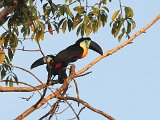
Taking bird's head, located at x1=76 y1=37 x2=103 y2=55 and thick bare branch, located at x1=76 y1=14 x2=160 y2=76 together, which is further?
bird's head, located at x1=76 y1=37 x2=103 y2=55

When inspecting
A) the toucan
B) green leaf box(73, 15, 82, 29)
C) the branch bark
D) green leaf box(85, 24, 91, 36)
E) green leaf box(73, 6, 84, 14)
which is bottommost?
the branch bark

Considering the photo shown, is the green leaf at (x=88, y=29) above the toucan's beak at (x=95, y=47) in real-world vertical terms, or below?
above

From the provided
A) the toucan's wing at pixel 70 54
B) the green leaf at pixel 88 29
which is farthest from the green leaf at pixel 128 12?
the toucan's wing at pixel 70 54

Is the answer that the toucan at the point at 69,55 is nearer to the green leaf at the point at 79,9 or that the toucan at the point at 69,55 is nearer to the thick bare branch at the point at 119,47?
the green leaf at the point at 79,9

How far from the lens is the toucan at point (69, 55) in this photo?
5973 millimetres

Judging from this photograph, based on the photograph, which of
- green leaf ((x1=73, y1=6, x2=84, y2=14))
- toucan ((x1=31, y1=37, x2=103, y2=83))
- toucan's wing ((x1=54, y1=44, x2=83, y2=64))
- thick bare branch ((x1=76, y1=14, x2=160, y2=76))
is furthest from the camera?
green leaf ((x1=73, y1=6, x2=84, y2=14))

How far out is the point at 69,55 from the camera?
21.4ft

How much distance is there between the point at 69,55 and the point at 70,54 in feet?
0.09

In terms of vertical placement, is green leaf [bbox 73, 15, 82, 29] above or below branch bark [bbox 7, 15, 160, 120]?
above

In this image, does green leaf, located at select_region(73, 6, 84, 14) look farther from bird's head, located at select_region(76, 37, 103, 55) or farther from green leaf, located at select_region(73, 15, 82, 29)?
bird's head, located at select_region(76, 37, 103, 55)

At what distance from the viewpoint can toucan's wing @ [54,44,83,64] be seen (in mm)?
6288

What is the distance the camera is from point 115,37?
21.1ft

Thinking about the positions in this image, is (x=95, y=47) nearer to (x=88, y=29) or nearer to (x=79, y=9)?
(x=88, y=29)

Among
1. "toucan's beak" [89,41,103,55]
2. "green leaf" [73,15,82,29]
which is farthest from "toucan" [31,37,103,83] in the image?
"green leaf" [73,15,82,29]
